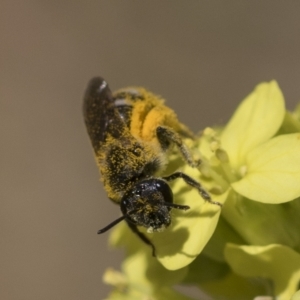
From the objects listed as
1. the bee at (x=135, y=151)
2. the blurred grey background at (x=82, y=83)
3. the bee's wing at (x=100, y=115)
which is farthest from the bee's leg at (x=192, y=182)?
the blurred grey background at (x=82, y=83)

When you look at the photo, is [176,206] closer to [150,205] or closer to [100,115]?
[150,205]

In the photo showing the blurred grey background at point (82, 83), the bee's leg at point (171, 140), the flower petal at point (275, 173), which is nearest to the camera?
the flower petal at point (275, 173)

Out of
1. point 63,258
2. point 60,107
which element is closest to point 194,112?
point 60,107

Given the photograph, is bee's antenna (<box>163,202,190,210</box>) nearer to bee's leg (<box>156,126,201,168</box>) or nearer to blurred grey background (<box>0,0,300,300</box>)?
bee's leg (<box>156,126,201,168</box>)

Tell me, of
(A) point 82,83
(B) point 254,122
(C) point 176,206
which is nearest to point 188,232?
(C) point 176,206

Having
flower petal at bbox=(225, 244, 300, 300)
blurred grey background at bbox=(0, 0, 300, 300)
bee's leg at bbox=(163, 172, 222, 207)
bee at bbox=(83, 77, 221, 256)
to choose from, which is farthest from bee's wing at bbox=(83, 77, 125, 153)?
blurred grey background at bbox=(0, 0, 300, 300)

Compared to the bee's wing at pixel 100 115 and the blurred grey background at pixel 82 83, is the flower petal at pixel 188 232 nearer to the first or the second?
the bee's wing at pixel 100 115

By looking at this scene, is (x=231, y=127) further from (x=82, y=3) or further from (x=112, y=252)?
(x=82, y=3)
